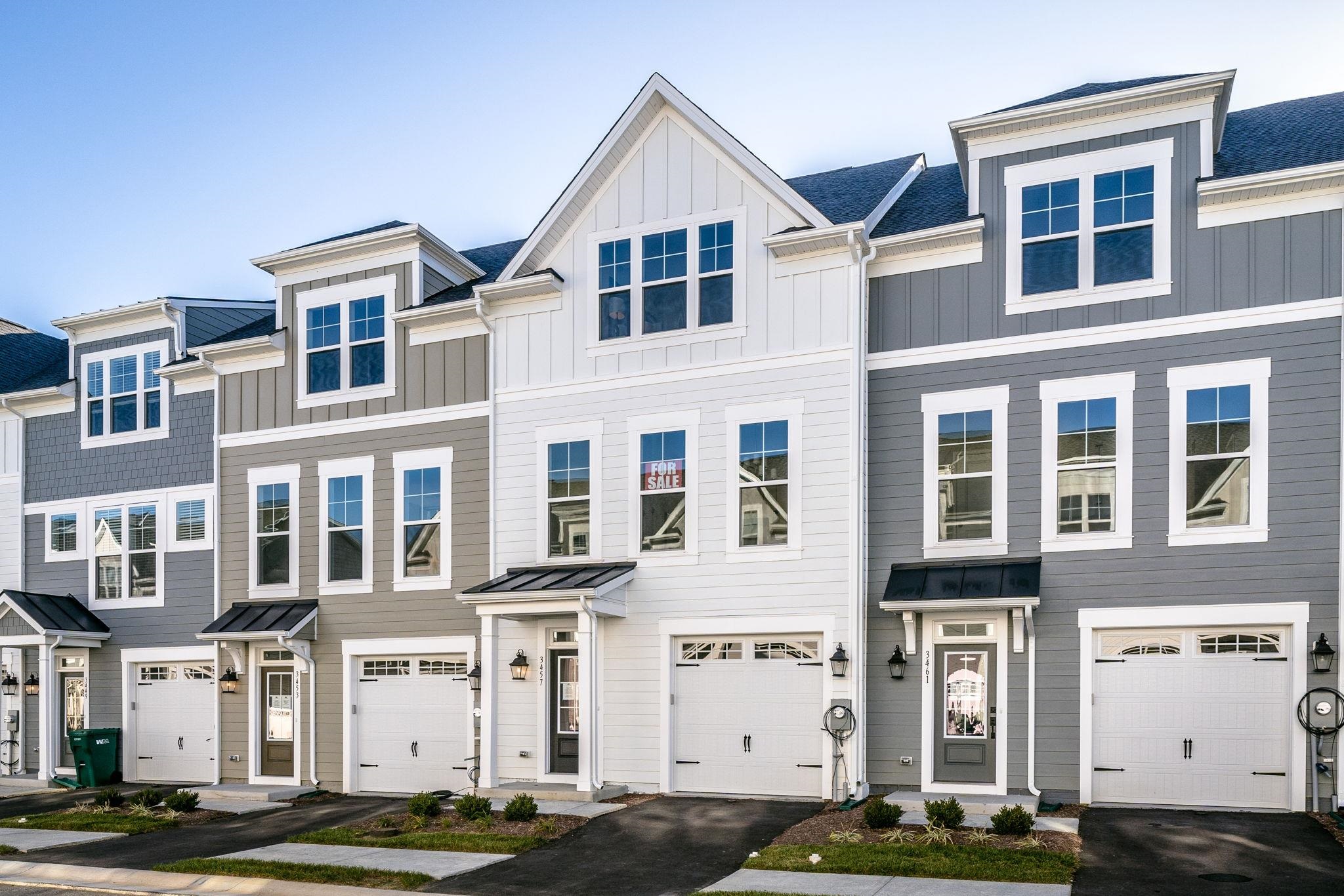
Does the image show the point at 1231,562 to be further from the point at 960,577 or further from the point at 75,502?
the point at 75,502

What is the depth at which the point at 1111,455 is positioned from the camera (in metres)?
15.4

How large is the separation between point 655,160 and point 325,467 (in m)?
7.86

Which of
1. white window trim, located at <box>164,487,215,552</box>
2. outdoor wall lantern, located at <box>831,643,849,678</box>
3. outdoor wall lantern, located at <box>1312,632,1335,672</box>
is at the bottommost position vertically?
outdoor wall lantern, located at <box>831,643,849,678</box>

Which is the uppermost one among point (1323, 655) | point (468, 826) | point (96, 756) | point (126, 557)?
point (126, 557)

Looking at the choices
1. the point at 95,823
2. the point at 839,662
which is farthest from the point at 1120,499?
the point at 95,823

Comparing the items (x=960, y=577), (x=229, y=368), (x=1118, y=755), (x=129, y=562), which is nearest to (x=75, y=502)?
(x=129, y=562)

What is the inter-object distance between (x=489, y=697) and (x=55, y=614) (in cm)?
982

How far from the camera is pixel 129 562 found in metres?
22.6

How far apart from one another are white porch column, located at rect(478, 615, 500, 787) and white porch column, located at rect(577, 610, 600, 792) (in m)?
1.44

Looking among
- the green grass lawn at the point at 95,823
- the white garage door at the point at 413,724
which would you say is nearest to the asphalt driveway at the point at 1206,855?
the white garage door at the point at 413,724

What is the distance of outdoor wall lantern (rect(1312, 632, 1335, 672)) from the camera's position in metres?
13.9

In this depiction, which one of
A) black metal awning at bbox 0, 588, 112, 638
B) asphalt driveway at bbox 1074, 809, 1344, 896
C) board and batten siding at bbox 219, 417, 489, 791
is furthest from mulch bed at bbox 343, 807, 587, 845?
black metal awning at bbox 0, 588, 112, 638

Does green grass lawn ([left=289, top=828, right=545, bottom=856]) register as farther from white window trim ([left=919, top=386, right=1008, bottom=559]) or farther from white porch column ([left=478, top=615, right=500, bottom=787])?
white window trim ([left=919, top=386, right=1008, bottom=559])

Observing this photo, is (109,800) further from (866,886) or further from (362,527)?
(866,886)
